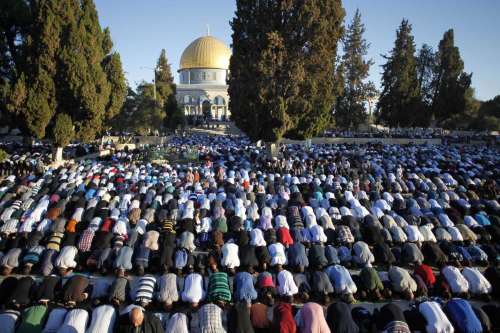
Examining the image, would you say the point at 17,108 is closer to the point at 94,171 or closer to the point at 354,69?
the point at 94,171

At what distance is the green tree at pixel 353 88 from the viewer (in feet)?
124

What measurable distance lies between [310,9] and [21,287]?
18473 mm

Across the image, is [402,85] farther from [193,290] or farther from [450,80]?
[193,290]

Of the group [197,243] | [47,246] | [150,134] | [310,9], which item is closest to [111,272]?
[47,246]

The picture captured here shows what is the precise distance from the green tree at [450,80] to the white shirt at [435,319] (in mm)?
38110

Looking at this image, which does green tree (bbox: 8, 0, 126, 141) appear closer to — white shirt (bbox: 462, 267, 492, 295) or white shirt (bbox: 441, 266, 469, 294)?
white shirt (bbox: 441, 266, 469, 294)

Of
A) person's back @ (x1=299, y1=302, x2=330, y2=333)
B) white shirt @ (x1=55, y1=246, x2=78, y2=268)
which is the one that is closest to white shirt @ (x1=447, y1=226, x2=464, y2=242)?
person's back @ (x1=299, y1=302, x2=330, y2=333)

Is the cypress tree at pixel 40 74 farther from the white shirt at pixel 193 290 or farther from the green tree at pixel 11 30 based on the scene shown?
the white shirt at pixel 193 290

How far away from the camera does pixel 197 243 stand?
9.66 metres

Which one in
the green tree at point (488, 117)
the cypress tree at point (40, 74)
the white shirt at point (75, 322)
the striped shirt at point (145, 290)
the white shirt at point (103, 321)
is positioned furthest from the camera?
the green tree at point (488, 117)

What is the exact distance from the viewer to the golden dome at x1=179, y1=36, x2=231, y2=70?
5872 cm

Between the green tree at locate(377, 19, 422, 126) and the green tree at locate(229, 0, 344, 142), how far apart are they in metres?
18.4

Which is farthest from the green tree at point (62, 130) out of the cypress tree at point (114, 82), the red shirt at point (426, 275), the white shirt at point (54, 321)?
the red shirt at point (426, 275)

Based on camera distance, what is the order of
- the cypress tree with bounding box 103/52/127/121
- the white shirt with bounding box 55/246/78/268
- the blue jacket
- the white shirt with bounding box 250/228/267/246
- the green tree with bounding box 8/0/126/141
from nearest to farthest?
the blue jacket → the white shirt with bounding box 55/246/78/268 → the white shirt with bounding box 250/228/267/246 → the green tree with bounding box 8/0/126/141 → the cypress tree with bounding box 103/52/127/121
